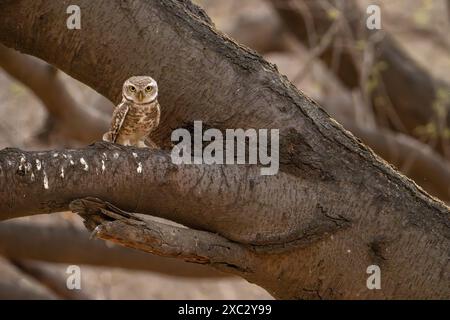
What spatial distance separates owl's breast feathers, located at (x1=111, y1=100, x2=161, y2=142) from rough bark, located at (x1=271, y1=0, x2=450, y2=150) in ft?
10.2

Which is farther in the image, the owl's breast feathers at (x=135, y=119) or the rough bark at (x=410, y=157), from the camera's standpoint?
the rough bark at (x=410, y=157)

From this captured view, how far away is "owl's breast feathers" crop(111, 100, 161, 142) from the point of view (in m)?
3.28

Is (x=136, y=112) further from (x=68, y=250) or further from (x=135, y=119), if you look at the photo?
(x=68, y=250)

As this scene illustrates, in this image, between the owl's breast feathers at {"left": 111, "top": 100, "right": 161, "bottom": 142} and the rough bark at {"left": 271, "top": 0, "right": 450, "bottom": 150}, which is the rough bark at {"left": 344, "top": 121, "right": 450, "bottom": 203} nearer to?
the rough bark at {"left": 271, "top": 0, "right": 450, "bottom": 150}

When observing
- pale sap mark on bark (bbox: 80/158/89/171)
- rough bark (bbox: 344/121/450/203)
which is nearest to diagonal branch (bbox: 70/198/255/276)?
pale sap mark on bark (bbox: 80/158/89/171)

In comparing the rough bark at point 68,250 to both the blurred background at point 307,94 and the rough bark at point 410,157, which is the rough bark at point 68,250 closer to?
the blurred background at point 307,94

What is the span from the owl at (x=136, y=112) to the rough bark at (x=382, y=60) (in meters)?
3.09

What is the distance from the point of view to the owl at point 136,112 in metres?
3.12

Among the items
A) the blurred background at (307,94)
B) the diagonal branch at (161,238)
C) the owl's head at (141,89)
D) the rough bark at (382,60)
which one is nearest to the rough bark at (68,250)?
the blurred background at (307,94)

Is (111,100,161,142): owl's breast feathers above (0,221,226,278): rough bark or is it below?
above

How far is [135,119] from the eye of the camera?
138 inches

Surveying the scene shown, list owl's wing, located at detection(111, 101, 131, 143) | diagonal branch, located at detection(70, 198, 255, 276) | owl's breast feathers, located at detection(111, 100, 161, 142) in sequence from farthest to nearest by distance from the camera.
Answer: owl's wing, located at detection(111, 101, 131, 143) < owl's breast feathers, located at detection(111, 100, 161, 142) < diagonal branch, located at detection(70, 198, 255, 276)

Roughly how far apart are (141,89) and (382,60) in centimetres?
372
